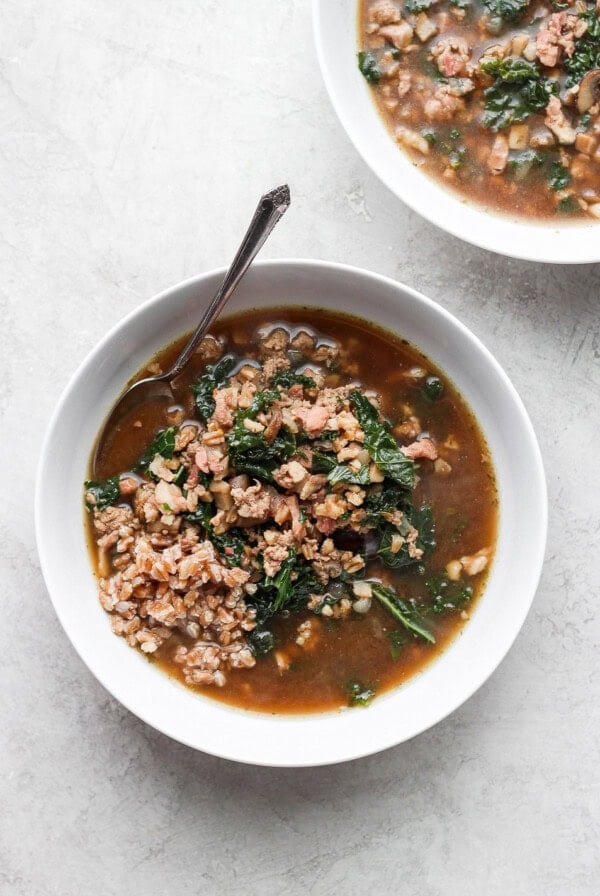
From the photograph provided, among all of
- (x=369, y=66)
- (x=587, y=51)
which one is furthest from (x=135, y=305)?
(x=587, y=51)

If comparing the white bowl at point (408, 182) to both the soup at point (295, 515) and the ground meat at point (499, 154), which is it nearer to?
the ground meat at point (499, 154)

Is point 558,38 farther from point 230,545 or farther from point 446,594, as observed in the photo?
point 230,545

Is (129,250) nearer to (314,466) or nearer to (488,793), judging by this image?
(314,466)

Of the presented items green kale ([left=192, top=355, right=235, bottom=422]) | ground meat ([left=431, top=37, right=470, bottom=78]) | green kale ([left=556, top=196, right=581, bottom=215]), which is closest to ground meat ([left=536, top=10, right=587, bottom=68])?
ground meat ([left=431, top=37, right=470, bottom=78])

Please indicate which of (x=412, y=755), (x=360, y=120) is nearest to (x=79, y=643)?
(x=412, y=755)

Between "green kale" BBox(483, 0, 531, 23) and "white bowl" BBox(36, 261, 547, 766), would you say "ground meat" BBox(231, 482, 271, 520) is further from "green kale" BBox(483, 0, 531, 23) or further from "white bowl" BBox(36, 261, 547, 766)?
"green kale" BBox(483, 0, 531, 23)
